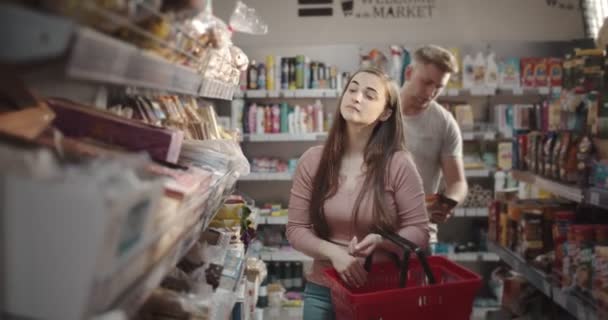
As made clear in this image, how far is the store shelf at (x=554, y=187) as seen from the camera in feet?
8.58

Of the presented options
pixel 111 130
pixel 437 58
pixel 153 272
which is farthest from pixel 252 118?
pixel 153 272

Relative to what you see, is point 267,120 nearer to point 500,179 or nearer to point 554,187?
point 500,179

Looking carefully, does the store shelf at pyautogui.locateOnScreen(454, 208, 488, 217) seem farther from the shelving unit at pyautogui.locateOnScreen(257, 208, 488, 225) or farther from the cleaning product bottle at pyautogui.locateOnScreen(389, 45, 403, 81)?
the cleaning product bottle at pyautogui.locateOnScreen(389, 45, 403, 81)

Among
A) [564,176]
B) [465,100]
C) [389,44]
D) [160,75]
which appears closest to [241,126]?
[389,44]

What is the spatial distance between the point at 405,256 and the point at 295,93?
3351 mm

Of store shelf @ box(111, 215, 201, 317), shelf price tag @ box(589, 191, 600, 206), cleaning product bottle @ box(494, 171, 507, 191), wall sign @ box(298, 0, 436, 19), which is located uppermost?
wall sign @ box(298, 0, 436, 19)

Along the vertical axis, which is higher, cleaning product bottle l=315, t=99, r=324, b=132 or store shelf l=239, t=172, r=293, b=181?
cleaning product bottle l=315, t=99, r=324, b=132

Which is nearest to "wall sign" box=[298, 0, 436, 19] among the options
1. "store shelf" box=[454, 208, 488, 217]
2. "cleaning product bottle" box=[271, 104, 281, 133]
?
"cleaning product bottle" box=[271, 104, 281, 133]

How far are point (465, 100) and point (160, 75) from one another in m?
4.80

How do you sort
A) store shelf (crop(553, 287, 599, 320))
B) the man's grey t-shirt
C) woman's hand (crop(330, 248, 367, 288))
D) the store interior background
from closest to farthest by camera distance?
woman's hand (crop(330, 248, 367, 288))
store shelf (crop(553, 287, 599, 320))
the man's grey t-shirt
the store interior background

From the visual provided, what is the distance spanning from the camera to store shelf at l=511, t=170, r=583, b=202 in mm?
2615

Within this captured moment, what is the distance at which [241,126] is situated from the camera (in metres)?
5.12

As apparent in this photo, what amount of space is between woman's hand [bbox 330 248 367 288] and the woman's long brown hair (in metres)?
0.20

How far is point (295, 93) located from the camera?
5.02 metres
